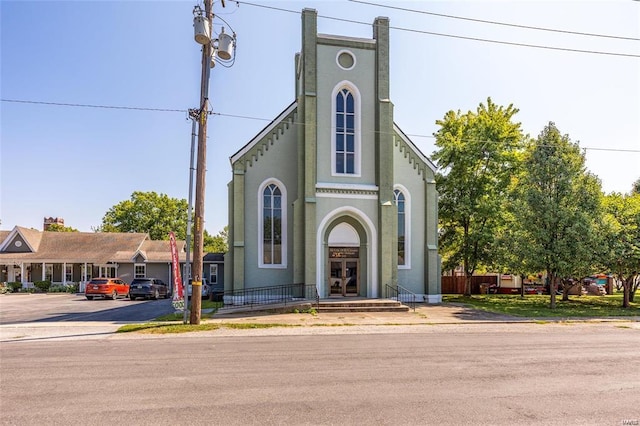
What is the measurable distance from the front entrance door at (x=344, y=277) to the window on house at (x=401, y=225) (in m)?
2.89

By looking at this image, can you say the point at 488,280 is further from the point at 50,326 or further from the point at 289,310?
the point at 50,326

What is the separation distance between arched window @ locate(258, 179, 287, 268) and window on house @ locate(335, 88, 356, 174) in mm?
3684

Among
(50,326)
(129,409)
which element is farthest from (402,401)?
(50,326)

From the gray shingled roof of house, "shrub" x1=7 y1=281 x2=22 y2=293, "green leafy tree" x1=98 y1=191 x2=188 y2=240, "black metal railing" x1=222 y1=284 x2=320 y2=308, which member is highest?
"green leafy tree" x1=98 y1=191 x2=188 y2=240

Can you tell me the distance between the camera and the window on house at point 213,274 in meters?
34.4

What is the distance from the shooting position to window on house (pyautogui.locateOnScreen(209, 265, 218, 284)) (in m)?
34.4

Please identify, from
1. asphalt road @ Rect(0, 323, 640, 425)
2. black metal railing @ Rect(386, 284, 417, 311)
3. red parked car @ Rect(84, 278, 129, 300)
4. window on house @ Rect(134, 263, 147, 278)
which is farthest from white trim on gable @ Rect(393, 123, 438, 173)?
window on house @ Rect(134, 263, 147, 278)

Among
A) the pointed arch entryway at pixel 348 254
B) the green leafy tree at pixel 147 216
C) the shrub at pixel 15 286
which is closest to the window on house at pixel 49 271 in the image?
the shrub at pixel 15 286

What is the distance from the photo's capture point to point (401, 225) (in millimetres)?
23859

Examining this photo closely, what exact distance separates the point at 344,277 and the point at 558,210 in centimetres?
1132

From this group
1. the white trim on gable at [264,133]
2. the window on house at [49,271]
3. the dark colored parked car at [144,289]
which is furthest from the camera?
the window on house at [49,271]

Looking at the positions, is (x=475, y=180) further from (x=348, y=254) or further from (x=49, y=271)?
(x=49, y=271)

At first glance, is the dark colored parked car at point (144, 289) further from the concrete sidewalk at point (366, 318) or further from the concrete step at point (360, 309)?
the concrete step at point (360, 309)

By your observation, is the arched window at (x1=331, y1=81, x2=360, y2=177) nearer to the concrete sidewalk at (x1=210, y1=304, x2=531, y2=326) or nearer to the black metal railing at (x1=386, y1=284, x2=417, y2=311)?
the black metal railing at (x1=386, y1=284, x2=417, y2=311)
